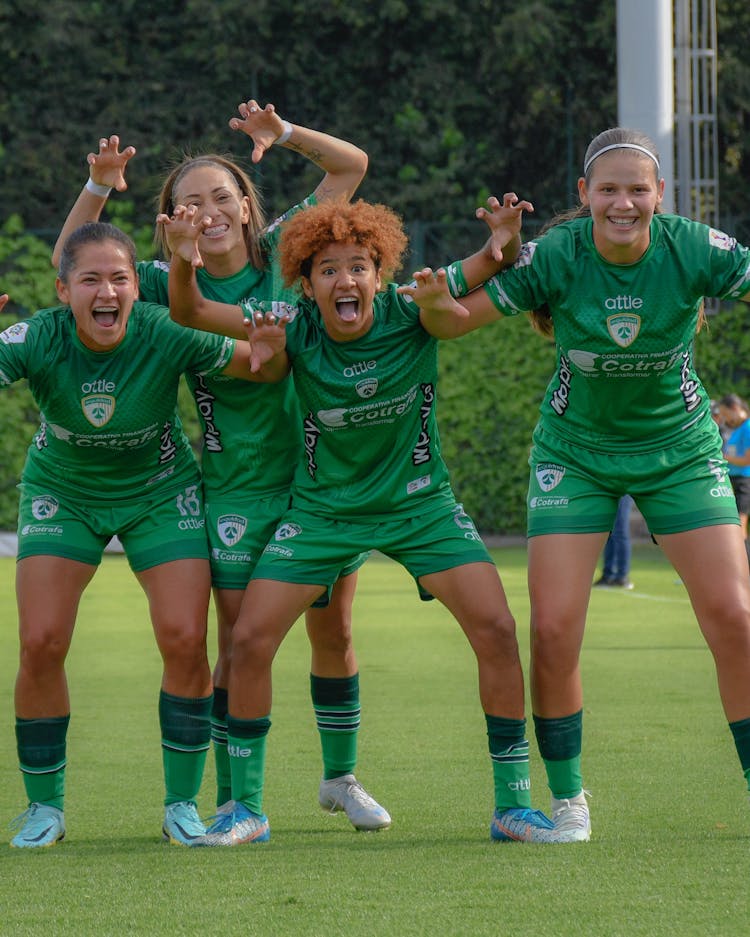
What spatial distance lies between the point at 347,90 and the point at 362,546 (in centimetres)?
2278

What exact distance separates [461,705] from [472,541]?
325cm

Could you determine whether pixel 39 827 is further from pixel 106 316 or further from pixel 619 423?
pixel 619 423

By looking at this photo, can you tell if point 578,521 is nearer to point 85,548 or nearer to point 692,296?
point 692,296

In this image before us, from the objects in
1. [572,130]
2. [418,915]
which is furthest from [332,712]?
[572,130]

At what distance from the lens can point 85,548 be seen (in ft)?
19.4

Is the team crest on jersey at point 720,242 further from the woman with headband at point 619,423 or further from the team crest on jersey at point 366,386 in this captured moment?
the team crest on jersey at point 366,386

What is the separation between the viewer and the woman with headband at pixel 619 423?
224 inches

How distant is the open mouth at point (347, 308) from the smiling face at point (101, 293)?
→ 2.49 feet

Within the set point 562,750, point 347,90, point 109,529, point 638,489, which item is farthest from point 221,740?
point 347,90


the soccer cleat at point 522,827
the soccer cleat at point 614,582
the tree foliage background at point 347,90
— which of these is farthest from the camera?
the tree foliage background at point 347,90

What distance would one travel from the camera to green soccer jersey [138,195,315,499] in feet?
20.1

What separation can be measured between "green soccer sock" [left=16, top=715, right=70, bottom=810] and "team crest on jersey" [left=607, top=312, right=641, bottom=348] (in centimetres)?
245

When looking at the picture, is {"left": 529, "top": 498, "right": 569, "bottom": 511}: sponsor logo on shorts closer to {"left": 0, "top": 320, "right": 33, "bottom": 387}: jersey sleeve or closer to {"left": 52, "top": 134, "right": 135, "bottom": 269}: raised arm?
{"left": 0, "top": 320, "right": 33, "bottom": 387}: jersey sleeve

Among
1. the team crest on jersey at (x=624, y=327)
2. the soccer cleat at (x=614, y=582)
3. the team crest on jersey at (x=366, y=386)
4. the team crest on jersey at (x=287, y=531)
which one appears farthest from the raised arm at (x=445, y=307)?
the soccer cleat at (x=614, y=582)
